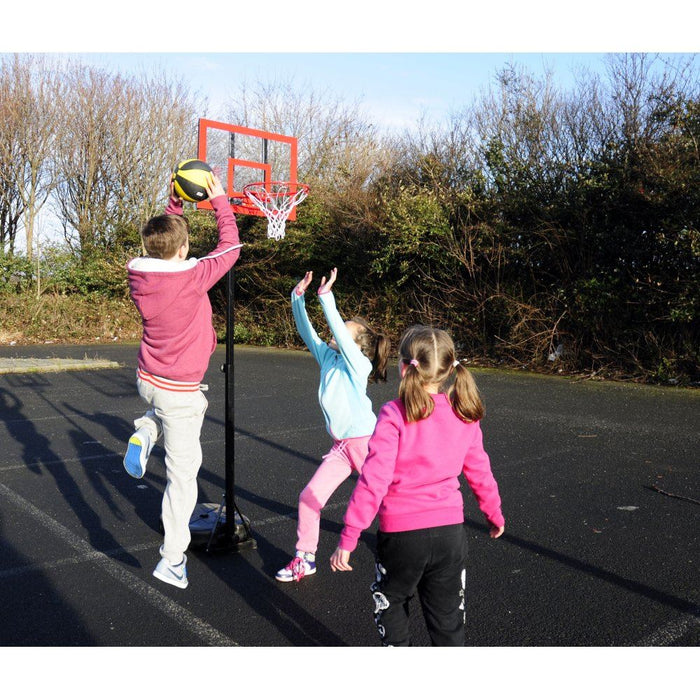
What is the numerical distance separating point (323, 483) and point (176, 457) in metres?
0.82

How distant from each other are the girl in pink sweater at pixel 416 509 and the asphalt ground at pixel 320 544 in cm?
58

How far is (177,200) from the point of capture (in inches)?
166

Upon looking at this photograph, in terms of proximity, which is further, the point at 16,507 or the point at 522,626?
the point at 16,507

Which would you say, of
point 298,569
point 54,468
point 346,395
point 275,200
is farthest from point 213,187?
point 275,200

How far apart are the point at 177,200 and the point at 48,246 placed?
77.3ft

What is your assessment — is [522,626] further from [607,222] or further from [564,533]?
[607,222]

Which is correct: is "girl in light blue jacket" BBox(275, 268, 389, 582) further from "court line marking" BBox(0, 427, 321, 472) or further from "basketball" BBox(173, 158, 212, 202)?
"court line marking" BBox(0, 427, 321, 472)

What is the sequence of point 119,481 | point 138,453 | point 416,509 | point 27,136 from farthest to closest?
point 27,136 → point 119,481 → point 138,453 → point 416,509

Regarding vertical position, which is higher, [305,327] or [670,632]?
[305,327]

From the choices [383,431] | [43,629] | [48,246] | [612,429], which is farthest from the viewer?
[48,246]

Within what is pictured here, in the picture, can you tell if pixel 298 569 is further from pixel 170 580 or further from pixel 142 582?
pixel 142 582

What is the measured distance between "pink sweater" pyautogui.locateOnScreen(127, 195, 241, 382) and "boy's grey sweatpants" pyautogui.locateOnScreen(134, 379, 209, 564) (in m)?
0.12

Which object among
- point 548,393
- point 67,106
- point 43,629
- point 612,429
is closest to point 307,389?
point 548,393

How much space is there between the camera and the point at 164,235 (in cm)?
369
